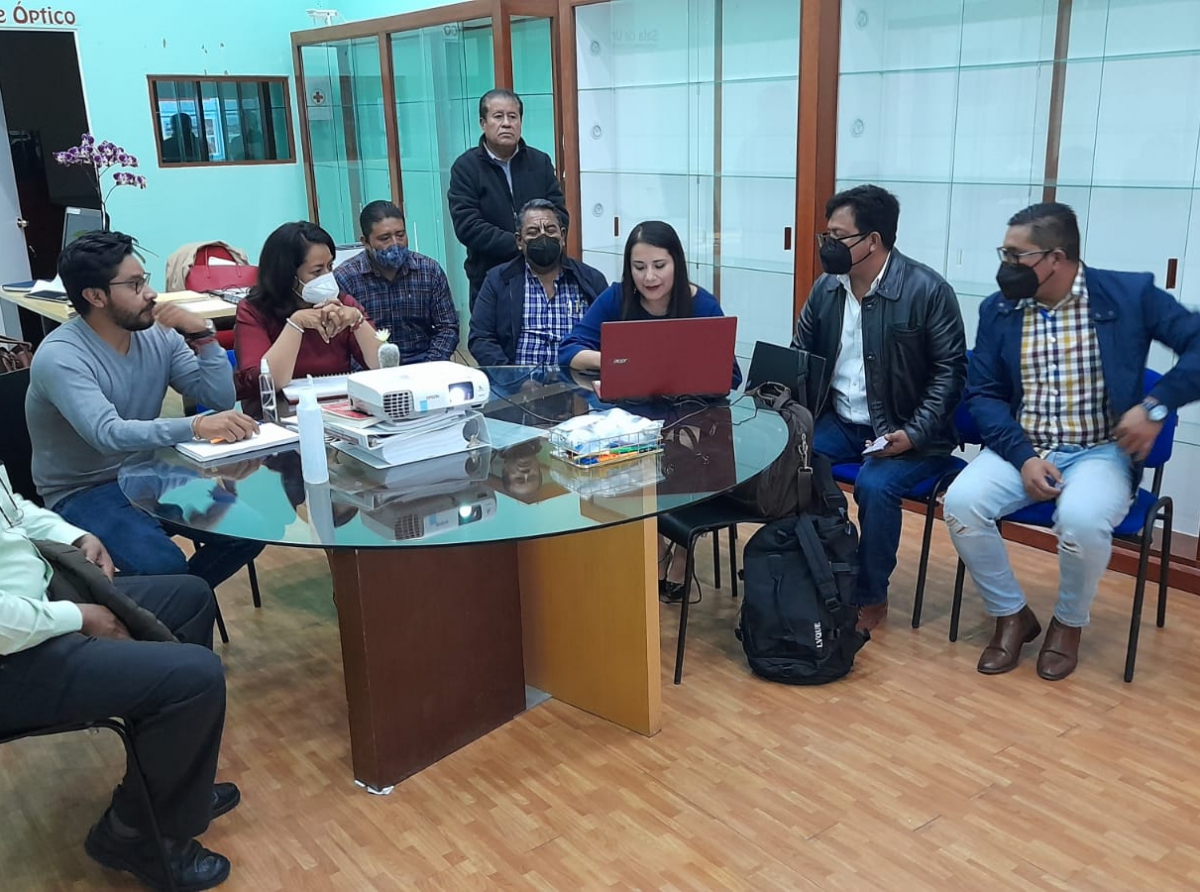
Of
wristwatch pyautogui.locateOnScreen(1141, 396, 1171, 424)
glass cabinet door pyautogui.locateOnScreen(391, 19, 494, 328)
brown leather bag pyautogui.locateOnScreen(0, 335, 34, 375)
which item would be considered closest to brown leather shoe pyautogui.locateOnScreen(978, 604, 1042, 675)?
wristwatch pyautogui.locateOnScreen(1141, 396, 1171, 424)

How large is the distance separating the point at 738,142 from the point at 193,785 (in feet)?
11.5

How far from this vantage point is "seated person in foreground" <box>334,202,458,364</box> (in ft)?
12.3

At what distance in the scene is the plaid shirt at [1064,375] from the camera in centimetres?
281

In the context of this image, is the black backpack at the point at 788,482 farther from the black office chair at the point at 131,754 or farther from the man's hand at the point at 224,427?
the black office chair at the point at 131,754

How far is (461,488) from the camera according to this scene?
2.24 metres

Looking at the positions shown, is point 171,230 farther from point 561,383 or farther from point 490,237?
point 561,383

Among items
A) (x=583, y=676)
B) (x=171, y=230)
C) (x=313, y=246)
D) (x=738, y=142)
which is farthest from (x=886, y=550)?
(x=171, y=230)

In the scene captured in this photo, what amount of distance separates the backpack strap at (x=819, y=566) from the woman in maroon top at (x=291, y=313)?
1424 millimetres

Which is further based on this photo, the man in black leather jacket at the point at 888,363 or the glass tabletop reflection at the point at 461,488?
the man in black leather jacket at the point at 888,363

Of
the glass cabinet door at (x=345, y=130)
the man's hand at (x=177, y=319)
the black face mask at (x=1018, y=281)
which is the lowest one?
the man's hand at (x=177, y=319)

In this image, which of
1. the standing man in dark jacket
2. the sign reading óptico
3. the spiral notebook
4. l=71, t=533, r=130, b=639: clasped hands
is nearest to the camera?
l=71, t=533, r=130, b=639: clasped hands

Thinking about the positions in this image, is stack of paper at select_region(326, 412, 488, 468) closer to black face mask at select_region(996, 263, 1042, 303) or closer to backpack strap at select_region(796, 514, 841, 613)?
backpack strap at select_region(796, 514, 841, 613)

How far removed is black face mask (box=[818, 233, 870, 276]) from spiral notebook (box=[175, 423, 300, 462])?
5.33 feet

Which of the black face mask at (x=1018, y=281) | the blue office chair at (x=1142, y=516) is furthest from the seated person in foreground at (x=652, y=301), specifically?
the blue office chair at (x=1142, y=516)
